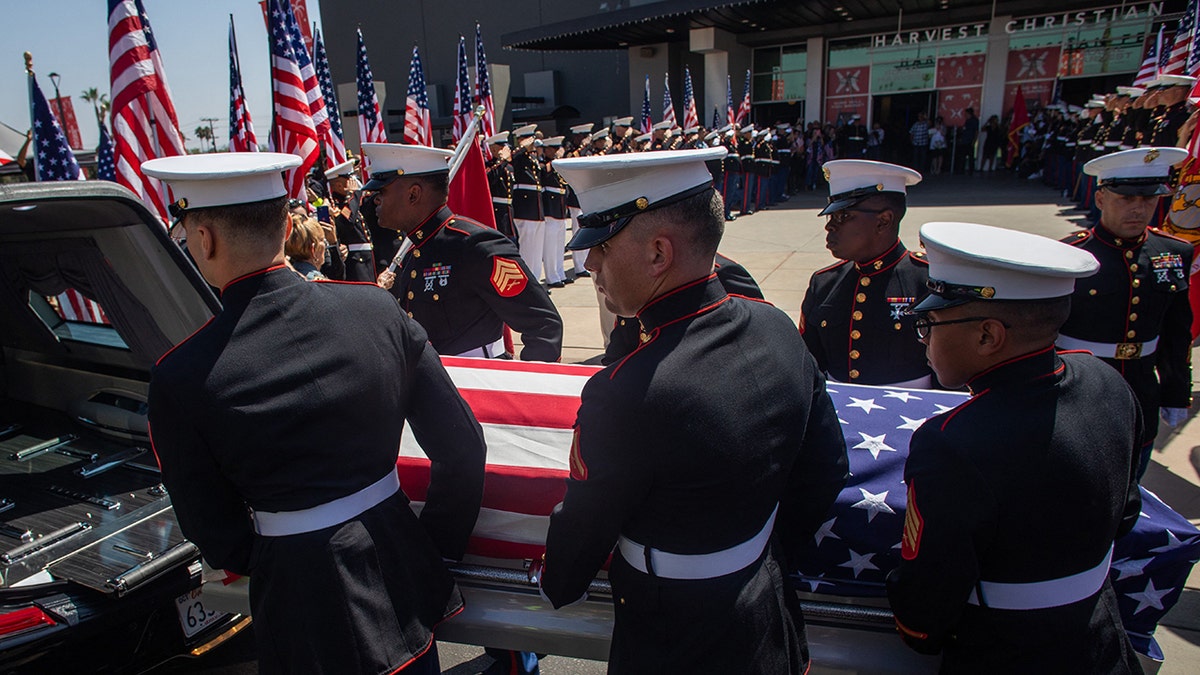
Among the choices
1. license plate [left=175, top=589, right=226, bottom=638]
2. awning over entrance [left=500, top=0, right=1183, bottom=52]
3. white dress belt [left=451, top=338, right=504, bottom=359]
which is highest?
awning over entrance [left=500, top=0, right=1183, bottom=52]

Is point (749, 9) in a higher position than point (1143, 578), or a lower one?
higher

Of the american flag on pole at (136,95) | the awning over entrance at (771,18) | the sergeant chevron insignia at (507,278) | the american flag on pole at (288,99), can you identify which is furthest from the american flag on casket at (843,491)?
the awning over entrance at (771,18)

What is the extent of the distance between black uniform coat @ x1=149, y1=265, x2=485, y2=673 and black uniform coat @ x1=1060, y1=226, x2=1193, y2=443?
287 centimetres

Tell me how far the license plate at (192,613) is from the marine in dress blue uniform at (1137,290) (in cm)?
360

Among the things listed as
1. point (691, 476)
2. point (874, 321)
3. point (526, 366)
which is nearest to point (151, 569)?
point (526, 366)

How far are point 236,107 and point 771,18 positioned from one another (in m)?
17.6

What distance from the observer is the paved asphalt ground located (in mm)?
2754

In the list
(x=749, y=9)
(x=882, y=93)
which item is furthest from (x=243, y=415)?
(x=882, y=93)

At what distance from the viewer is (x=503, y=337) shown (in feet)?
11.5

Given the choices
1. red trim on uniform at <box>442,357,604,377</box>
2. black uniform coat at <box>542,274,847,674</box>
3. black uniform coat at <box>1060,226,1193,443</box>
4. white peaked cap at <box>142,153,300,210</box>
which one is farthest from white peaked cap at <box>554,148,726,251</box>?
black uniform coat at <box>1060,226,1193,443</box>

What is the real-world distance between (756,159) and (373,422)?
15222 millimetres

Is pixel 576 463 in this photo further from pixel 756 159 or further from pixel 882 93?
pixel 882 93

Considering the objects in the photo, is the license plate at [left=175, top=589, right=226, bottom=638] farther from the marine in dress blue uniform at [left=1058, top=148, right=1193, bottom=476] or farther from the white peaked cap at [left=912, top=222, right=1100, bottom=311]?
the marine in dress blue uniform at [left=1058, top=148, right=1193, bottom=476]

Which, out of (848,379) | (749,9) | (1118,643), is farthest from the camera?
(749,9)
